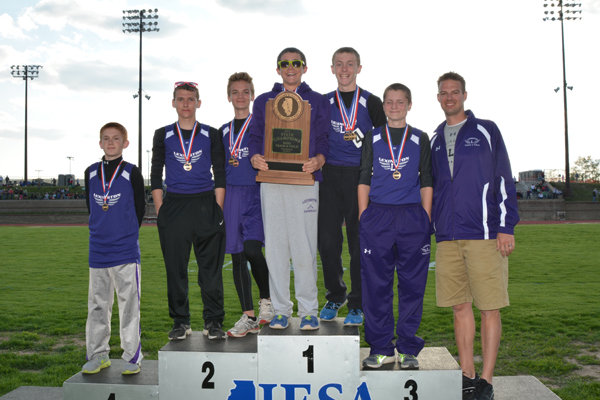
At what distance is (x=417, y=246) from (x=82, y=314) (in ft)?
19.8

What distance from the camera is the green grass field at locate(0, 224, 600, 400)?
479 centimetres

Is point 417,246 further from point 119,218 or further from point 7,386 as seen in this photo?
point 7,386

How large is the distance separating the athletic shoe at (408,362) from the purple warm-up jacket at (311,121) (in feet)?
4.93

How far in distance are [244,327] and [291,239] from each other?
0.94m

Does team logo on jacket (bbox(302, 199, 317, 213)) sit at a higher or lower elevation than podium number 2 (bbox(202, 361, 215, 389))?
higher

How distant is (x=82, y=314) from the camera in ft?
24.0

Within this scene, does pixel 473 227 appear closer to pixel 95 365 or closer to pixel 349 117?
pixel 349 117

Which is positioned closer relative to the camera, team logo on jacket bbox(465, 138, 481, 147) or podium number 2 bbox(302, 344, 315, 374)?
podium number 2 bbox(302, 344, 315, 374)

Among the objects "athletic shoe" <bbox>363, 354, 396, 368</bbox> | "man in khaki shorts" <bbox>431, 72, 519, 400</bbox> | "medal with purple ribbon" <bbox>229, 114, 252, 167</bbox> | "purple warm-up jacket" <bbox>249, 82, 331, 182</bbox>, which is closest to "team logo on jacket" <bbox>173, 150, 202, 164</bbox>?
"medal with purple ribbon" <bbox>229, 114, 252, 167</bbox>

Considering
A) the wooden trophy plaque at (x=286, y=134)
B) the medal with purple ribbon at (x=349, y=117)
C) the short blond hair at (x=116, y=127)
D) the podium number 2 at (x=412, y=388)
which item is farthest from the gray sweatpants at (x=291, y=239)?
the short blond hair at (x=116, y=127)

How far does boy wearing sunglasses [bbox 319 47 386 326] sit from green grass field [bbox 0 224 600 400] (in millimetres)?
2056

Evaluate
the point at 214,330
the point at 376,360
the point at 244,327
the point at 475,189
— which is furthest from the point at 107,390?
the point at 475,189

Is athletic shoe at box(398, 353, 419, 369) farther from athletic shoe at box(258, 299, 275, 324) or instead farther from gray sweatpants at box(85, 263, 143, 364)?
gray sweatpants at box(85, 263, 143, 364)

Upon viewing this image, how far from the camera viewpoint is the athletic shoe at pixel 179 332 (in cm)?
383
